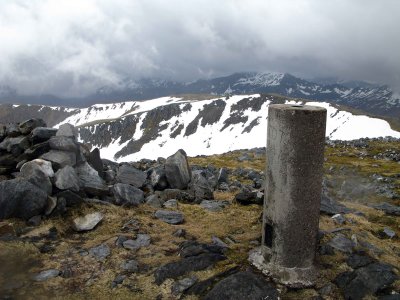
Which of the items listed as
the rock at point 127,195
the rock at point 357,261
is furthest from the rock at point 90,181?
the rock at point 357,261

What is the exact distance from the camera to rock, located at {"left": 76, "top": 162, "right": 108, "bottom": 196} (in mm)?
19078

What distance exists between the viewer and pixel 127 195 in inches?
770

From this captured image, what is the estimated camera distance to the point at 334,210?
20.1 meters

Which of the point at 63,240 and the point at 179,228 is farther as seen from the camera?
the point at 179,228

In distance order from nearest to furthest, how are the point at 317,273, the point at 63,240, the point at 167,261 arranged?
1. the point at 317,273
2. the point at 167,261
3. the point at 63,240

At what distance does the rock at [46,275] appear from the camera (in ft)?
43.7

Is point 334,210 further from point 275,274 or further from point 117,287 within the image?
point 117,287

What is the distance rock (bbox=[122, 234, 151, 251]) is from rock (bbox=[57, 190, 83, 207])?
332cm

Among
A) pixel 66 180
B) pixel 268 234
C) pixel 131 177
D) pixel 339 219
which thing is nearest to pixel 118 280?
pixel 268 234

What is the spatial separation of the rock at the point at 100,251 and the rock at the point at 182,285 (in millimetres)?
3200

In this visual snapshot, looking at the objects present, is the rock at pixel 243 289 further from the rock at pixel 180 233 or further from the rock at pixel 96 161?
the rock at pixel 96 161

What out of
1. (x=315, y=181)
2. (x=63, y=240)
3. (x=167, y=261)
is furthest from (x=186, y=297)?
(x=63, y=240)

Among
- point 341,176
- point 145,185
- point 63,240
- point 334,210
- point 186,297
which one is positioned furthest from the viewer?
point 341,176

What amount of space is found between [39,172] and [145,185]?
602cm
